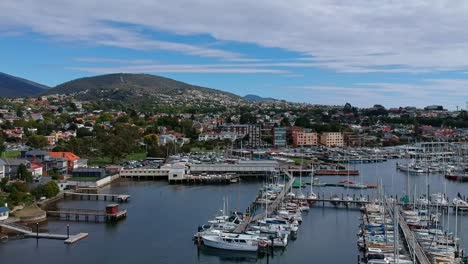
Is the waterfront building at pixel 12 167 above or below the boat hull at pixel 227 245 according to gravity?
above

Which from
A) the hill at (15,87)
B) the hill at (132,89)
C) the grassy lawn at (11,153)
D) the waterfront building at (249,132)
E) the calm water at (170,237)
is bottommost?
the calm water at (170,237)

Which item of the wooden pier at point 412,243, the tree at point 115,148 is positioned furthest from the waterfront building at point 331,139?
the wooden pier at point 412,243

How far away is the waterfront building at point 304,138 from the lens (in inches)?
1676

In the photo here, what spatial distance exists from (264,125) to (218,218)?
30203 millimetres

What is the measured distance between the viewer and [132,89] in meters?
96.7

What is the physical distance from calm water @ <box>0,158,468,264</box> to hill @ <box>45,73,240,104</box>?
2583 inches

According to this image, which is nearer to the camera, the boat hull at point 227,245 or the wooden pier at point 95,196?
the boat hull at point 227,245

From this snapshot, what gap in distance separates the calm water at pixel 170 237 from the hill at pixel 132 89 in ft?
215

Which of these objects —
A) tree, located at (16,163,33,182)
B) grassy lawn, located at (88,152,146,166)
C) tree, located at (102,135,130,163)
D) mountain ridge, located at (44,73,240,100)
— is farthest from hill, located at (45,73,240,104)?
tree, located at (16,163,33,182)

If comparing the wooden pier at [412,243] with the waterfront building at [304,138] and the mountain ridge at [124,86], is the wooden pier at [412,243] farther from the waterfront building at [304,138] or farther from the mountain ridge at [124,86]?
the mountain ridge at [124,86]

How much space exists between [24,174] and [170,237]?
8747mm

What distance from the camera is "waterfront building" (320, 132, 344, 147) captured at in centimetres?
4291

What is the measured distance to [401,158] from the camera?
36.9 meters

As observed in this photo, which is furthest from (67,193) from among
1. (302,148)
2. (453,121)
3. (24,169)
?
(453,121)
